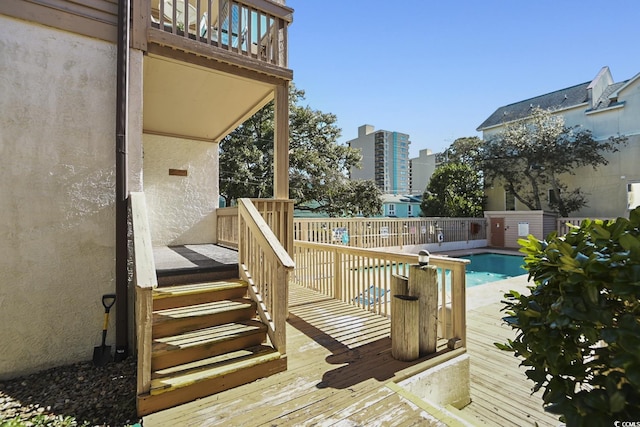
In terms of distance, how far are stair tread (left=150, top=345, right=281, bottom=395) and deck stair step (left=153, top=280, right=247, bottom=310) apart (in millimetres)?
707

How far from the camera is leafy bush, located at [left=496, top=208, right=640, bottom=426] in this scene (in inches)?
37.7

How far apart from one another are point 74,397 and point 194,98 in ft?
12.9

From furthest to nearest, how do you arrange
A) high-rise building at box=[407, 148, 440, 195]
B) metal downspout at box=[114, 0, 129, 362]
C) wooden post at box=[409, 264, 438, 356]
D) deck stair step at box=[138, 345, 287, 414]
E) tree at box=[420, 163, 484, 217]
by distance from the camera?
high-rise building at box=[407, 148, 440, 195] < tree at box=[420, 163, 484, 217] < metal downspout at box=[114, 0, 129, 362] < wooden post at box=[409, 264, 438, 356] < deck stair step at box=[138, 345, 287, 414]

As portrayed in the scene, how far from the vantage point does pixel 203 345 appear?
2727 millimetres

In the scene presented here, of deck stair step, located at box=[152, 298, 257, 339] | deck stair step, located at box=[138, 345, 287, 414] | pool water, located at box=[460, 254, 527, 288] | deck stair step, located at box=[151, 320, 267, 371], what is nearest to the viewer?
deck stair step, located at box=[138, 345, 287, 414]

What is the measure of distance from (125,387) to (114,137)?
2528mm

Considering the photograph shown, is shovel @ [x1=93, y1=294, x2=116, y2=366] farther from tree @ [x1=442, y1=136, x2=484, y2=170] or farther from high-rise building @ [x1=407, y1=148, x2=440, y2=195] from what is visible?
high-rise building @ [x1=407, y1=148, x2=440, y2=195]

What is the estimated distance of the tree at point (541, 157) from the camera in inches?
634

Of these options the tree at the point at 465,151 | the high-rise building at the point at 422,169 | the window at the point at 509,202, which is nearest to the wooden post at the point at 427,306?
the tree at the point at 465,151

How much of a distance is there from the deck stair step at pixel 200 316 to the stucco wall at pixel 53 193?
32.8 inches

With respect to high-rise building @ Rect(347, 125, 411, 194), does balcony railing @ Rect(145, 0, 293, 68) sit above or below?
below

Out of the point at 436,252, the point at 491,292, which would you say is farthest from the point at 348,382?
the point at 436,252

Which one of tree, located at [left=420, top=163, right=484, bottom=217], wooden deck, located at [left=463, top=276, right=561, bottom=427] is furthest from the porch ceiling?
tree, located at [left=420, top=163, right=484, bottom=217]

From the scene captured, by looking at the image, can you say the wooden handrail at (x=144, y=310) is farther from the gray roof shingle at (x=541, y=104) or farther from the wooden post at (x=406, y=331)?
the gray roof shingle at (x=541, y=104)
